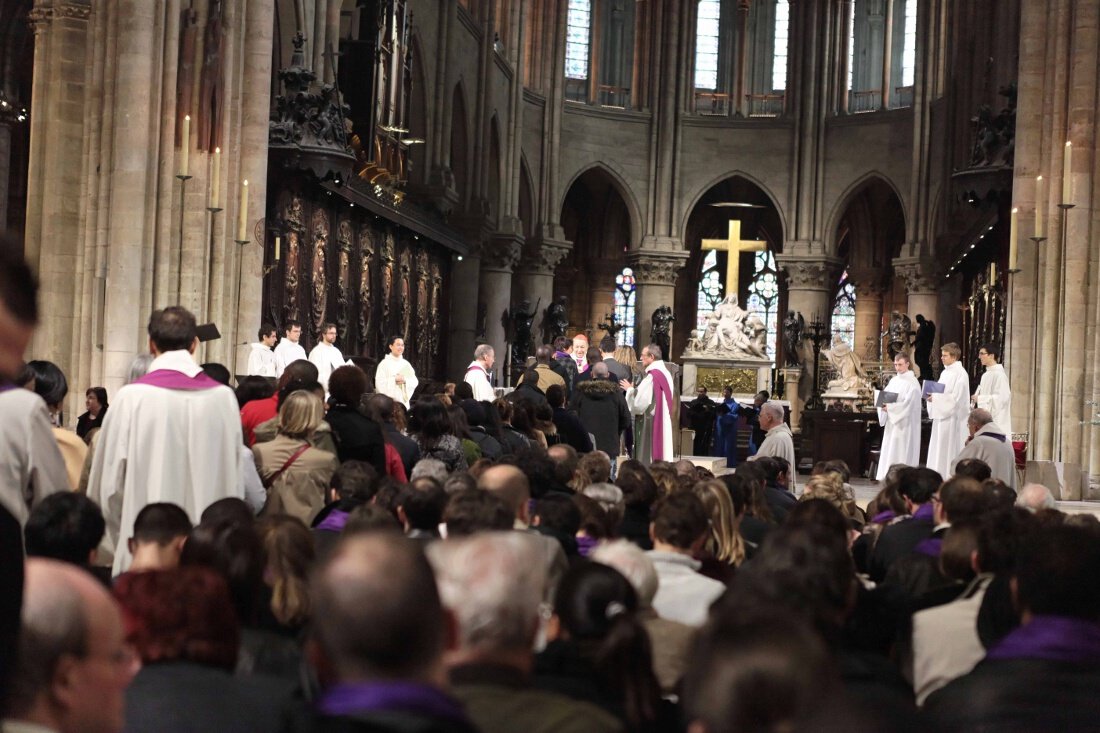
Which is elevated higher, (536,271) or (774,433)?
(536,271)

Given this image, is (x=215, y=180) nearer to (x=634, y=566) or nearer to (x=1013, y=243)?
(x=1013, y=243)

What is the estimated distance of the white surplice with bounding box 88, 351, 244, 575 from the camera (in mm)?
6340

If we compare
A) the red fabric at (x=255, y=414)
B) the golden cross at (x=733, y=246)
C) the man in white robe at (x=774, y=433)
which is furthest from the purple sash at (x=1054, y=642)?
the golden cross at (x=733, y=246)

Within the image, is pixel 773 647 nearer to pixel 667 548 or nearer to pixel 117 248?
pixel 667 548

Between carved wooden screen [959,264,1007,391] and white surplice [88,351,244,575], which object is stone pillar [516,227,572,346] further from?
white surplice [88,351,244,575]

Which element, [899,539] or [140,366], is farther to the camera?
[140,366]

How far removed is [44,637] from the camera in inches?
94.4

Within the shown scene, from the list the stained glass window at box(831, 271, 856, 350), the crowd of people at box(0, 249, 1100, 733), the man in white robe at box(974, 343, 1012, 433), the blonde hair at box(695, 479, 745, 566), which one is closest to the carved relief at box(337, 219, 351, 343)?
the man in white robe at box(974, 343, 1012, 433)

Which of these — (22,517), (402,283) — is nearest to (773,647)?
(22,517)

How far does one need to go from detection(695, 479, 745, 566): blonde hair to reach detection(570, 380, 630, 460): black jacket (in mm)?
7729

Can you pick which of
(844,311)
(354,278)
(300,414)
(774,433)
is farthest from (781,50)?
(300,414)

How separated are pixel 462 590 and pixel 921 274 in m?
34.0

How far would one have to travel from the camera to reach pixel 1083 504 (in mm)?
15789

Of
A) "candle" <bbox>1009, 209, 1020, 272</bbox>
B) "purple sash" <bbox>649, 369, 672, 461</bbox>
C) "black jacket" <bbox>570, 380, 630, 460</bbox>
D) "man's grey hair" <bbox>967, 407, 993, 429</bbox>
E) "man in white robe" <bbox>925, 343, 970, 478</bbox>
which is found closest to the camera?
"man's grey hair" <bbox>967, 407, 993, 429</bbox>
